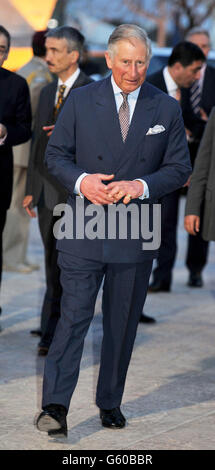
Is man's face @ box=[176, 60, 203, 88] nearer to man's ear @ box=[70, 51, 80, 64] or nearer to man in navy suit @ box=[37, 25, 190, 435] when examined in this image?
man's ear @ box=[70, 51, 80, 64]

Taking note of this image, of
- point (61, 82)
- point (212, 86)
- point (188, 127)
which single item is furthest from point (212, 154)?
point (212, 86)

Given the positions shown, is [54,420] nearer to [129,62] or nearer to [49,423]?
[49,423]

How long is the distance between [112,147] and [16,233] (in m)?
4.94

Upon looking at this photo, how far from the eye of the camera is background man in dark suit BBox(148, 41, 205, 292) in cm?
823

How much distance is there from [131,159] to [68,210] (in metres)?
0.41

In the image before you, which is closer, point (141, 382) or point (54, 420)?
point (54, 420)

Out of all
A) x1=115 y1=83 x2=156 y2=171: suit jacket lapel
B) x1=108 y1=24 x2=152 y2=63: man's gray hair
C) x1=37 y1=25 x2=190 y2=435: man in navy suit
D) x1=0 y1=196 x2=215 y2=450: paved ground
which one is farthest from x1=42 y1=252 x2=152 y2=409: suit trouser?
x1=108 y1=24 x2=152 y2=63: man's gray hair

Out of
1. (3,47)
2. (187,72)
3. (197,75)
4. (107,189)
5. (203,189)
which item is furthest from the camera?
(197,75)

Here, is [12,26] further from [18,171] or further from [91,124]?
[91,124]

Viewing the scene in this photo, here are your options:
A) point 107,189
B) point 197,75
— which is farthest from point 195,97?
point 107,189

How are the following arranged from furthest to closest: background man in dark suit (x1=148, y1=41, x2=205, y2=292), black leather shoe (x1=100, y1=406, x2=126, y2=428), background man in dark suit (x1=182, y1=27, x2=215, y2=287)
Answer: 1. background man in dark suit (x1=182, y1=27, x2=215, y2=287)
2. background man in dark suit (x1=148, y1=41, x2=205, y2=292)
3. black leather shoe (x1=100, y1=406, x2=126, y2=428)

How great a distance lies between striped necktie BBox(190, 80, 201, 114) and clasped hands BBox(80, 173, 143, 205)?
4.36m

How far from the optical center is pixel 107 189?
14.9 ft

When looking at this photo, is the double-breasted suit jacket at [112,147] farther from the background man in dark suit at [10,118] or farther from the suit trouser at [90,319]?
the background man in dark suit at [10,118]
